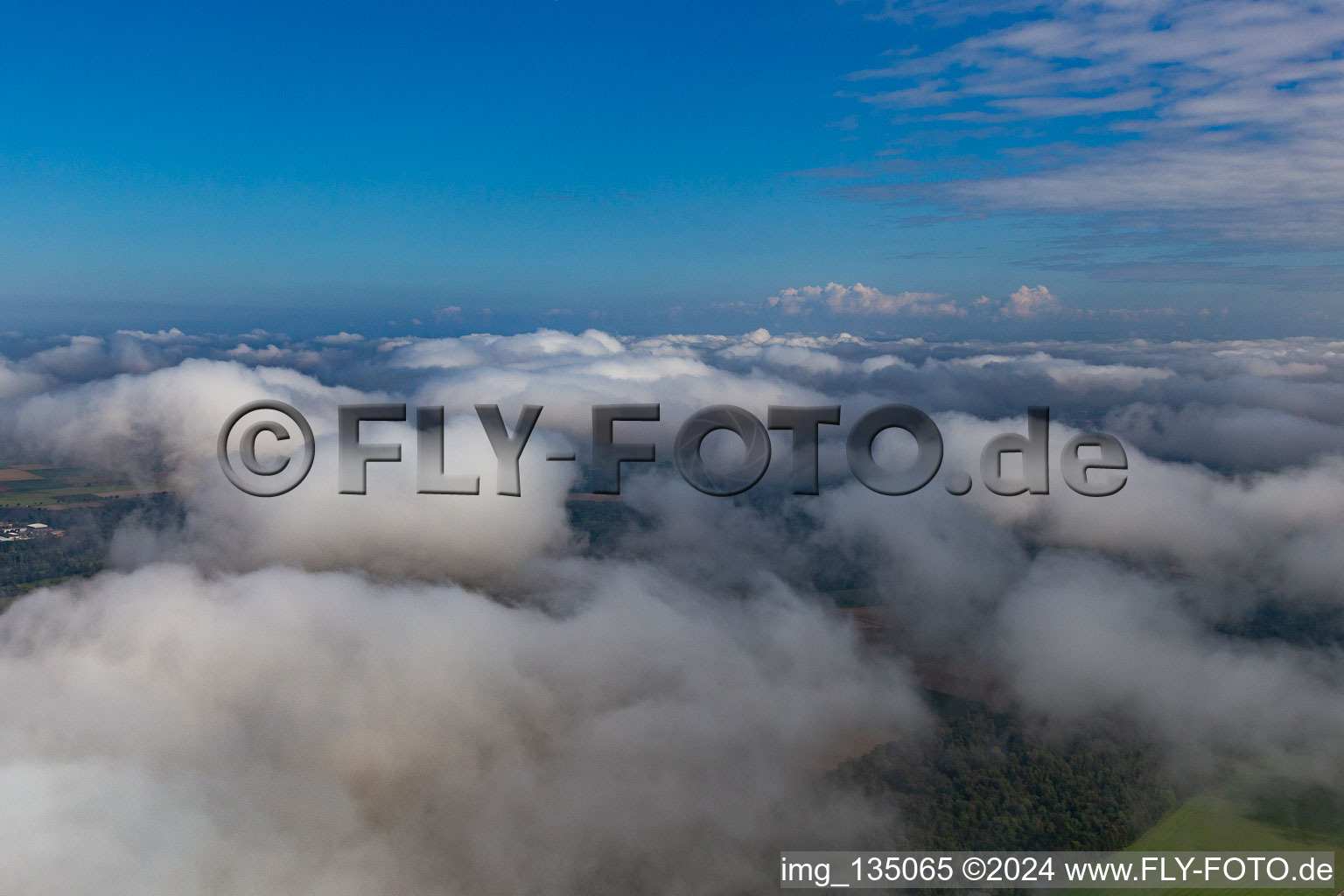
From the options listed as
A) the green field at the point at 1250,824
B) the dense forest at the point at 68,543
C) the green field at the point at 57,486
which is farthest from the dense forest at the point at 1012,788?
the green field at the point at 57,486

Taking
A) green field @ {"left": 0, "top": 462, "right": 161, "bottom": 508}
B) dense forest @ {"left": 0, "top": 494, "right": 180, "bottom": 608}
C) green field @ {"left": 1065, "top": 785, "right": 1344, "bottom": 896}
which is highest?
green field @ {"left": 0, "top": 462, "right": 161, "bottom": 508}

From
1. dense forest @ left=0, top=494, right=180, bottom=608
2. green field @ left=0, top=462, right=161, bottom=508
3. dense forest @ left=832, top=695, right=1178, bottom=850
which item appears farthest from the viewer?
green field @ left=0, top=462, right=161, bottom=508

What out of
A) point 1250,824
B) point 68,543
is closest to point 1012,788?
point 1250,824

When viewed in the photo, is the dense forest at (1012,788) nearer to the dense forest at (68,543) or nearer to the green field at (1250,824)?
the green field at (1250,824)

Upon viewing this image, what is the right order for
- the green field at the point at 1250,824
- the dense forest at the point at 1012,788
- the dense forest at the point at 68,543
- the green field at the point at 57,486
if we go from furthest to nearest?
1. the green field at the point at 57,486
2. the dense forest at the point at 68,543
3. the dense forest at the point at 1012,788
4. the green field at the point at 1250,824

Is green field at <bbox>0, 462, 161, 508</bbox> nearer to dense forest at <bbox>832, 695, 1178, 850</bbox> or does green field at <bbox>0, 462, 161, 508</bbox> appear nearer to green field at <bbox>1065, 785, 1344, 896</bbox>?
dense forest at <bbox>832, 695, 1178, 850</bbox>

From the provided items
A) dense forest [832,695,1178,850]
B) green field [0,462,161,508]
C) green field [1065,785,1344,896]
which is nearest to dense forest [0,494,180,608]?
green field [0,462,161,508]

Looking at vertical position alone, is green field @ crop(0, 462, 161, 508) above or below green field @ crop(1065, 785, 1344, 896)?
above

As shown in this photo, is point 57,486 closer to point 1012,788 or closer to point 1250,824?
point 1012,788

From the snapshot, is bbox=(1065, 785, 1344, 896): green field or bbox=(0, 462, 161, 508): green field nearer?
bbox=(1065, 785, 1344, 896): green field
